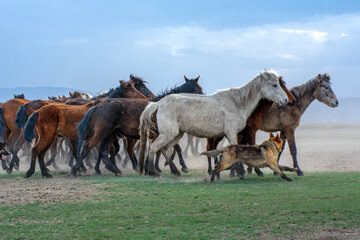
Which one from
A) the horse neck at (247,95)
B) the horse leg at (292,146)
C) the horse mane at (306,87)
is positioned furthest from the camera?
the horse mane at (306,87)

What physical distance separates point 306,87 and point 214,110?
9.73 feet

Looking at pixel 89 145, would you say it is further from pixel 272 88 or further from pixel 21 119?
pixel 272 88

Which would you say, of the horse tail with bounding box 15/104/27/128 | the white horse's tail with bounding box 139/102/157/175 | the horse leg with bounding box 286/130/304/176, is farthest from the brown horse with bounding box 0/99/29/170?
the horse leg with bounding box 286/130/304/176

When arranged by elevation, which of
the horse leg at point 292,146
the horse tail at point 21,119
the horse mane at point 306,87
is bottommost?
the horse leg at point 292,146

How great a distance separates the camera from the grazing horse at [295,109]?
13281 mm

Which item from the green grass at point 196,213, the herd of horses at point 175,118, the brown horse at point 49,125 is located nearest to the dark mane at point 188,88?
the herd of horses at point 175,118

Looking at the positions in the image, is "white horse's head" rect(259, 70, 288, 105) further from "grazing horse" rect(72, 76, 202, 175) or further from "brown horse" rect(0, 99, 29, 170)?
"brown horse" rect(0, 99, 29, 170)

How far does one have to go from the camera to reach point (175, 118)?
12.1 m

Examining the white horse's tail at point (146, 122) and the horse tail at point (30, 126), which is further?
the horse tail at point (30, 126)

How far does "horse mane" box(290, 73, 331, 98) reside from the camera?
13711 millimetres

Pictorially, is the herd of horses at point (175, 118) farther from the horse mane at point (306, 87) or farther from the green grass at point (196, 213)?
the green grass at point (196, 213)

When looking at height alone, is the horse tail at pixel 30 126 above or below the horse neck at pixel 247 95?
below

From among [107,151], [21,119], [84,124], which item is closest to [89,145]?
[84,124]

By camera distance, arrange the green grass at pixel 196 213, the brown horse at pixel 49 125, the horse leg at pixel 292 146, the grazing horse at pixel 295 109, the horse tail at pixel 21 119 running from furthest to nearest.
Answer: the horse tail at pixel 21 119 → the brown horse at pixel 49 125 → the grazing horse at pixel 295 109 → the horse leg at pixel 292 146 → the green grass at pixel 196 213
